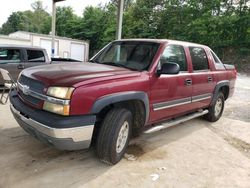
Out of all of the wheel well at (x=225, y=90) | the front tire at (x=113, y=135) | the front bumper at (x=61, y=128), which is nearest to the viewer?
the front bumper at (x=61, y=128)

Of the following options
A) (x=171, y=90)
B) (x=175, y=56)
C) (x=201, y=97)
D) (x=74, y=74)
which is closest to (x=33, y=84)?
(x=74, y=74)

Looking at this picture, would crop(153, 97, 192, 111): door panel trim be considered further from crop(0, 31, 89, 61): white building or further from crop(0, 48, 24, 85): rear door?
crop(0, 31, 89, 61): white building

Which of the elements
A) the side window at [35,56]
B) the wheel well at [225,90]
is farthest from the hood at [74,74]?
the side window at [35,56]

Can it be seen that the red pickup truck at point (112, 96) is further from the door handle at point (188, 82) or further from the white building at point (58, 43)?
the white building at point (58, 43)

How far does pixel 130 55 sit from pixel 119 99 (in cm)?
127

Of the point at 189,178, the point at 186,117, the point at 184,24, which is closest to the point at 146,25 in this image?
the point at 184,24

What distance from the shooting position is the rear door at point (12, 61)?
930 centimetres

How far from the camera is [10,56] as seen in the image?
9516 millimetres

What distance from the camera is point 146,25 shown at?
99.6ft

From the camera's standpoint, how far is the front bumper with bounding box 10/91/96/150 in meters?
3.32

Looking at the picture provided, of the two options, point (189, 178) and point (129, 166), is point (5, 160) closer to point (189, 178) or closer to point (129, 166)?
point (129, 166)

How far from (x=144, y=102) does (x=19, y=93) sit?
70.4 inches

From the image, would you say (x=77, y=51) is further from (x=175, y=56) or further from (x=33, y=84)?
(x=33, y=84)

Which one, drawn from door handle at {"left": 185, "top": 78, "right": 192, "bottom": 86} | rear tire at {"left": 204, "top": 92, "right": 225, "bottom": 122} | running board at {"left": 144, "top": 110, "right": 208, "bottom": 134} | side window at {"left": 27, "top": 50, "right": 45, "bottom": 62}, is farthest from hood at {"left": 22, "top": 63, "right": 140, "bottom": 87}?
side window at {"left": 27, "top": 50, "right": 45, "bottom": 62}
